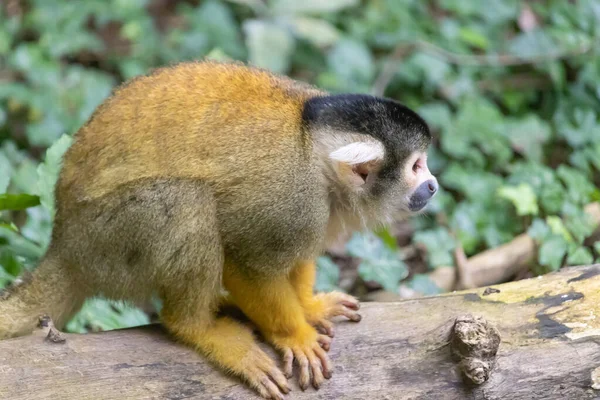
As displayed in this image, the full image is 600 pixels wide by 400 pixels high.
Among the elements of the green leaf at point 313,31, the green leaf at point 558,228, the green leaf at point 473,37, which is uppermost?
the green leaf at point 313,31

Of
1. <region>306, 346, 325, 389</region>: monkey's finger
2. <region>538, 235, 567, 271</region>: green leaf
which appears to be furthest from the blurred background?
<region>306, 346, 325, 389</region>: monkey's finger

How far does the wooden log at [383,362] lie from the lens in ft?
7.07

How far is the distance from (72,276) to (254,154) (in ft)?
2.59

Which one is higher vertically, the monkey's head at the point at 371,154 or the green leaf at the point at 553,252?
the monkey's head at the point at 371,154

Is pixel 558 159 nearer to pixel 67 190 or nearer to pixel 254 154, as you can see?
pixel 254 154

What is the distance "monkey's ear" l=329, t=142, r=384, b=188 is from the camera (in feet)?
7.90

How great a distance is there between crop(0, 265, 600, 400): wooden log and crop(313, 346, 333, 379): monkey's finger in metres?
0.03

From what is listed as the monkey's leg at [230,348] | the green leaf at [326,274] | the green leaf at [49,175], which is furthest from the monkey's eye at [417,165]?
the green leaf at [49,175]

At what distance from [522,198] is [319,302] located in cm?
178

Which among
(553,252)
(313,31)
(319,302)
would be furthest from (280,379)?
(313,31)

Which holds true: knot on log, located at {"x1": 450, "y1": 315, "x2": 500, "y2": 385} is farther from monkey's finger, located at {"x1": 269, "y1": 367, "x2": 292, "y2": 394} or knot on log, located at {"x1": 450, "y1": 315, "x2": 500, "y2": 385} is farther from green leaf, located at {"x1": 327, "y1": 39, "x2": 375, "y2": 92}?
green leaf, located at {"x1": 327, "y1": 39, "x2": 375, "y2": 92}

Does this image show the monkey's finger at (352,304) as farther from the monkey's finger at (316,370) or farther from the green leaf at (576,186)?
the green leaf at (576,186)

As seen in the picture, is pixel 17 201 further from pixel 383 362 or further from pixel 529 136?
pixel 529 136

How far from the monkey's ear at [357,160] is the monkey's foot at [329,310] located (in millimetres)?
450
